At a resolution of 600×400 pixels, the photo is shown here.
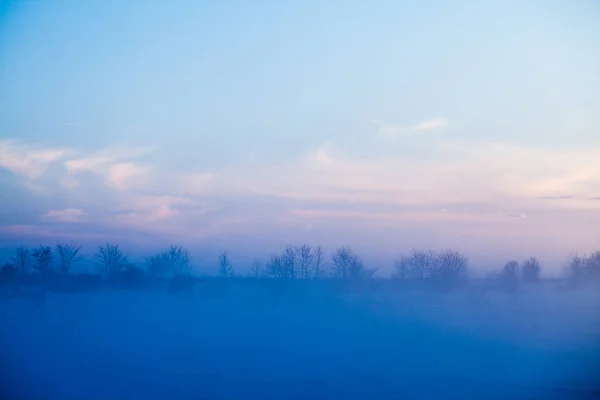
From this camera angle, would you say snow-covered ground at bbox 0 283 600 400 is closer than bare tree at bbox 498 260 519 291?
Yes

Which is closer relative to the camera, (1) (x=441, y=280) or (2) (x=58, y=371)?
(2) (x=58, y=371)

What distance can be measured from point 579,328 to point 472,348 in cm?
1113

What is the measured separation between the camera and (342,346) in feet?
110

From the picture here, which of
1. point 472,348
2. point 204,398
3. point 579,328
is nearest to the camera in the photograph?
point 204,398

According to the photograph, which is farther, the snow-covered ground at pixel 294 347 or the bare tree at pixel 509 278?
the bare tree at pixel 509 278

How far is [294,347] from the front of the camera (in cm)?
3319

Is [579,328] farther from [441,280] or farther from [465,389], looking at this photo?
[441,280]

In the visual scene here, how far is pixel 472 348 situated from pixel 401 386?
37.1 feet

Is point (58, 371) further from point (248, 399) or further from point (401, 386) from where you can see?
point (401, 386)

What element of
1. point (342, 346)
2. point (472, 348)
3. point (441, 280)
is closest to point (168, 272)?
point (441, 280)

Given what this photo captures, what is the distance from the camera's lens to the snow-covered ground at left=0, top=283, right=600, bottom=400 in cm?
2339

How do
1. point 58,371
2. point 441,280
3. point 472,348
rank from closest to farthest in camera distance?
1. point 58,371
2. point 472,348
3. point 441,280

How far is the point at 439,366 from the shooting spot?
27.9 meters

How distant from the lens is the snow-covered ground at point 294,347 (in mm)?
23391
